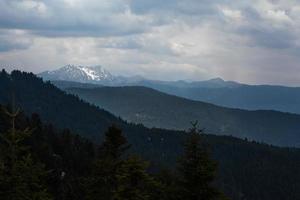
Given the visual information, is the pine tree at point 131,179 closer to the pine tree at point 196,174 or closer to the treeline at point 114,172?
the treeline at point 114,172

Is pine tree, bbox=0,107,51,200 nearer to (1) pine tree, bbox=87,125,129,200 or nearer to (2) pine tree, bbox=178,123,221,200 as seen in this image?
(1) pine tree, bbox=87,125,129,200

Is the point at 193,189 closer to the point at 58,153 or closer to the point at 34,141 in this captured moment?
the point at 34,141

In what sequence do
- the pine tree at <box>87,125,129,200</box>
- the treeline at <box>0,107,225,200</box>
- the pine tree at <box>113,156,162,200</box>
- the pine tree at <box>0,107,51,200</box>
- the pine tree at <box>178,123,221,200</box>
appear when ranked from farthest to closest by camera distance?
1. the pine tree at <box>87,125,129,200</box>
2. the pine tree at <box>113,156,162,200</box>
3. the pine tree at <box>0,107,51,200</box>
4. the treeline at <box>0,107,225,200</box>
5. the pine tree at <box>178,123,221,200</box>

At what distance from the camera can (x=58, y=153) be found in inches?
3784

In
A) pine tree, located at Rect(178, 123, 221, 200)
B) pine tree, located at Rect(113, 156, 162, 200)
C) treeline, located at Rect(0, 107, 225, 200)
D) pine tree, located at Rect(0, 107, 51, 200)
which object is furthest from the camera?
pine tree, located at Rect(113, 156, 162, 200)

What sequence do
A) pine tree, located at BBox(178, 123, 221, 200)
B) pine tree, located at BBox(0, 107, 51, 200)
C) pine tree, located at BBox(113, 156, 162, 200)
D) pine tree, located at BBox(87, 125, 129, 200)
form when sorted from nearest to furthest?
pine tree, located at BBox(178, 123, 221, 200) < pine tree, located at BBox(0, 107, 51, 200) < pine tree, located at BBox(113, 156, 162, 200) < pine tree, located at BBox(87, 125, 129, 200)

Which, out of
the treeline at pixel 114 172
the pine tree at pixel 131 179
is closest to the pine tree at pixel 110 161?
the treeline at pixel 114 172

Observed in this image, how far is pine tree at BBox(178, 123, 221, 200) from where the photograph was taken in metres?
20.0

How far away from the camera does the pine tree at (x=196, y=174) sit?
1995 cm

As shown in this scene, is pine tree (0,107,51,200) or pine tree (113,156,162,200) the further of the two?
pine tree (113,156,162,200)

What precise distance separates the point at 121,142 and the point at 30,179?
6536 mm

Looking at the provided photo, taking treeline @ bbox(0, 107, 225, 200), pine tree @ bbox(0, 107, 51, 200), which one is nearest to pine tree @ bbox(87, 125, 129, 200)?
treeline @ bbox(0, 107, 225, 200)

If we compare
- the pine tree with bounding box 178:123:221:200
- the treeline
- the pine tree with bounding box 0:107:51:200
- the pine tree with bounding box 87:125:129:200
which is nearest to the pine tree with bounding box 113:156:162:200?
the treeline

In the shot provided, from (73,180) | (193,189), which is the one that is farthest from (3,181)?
(73,180)
